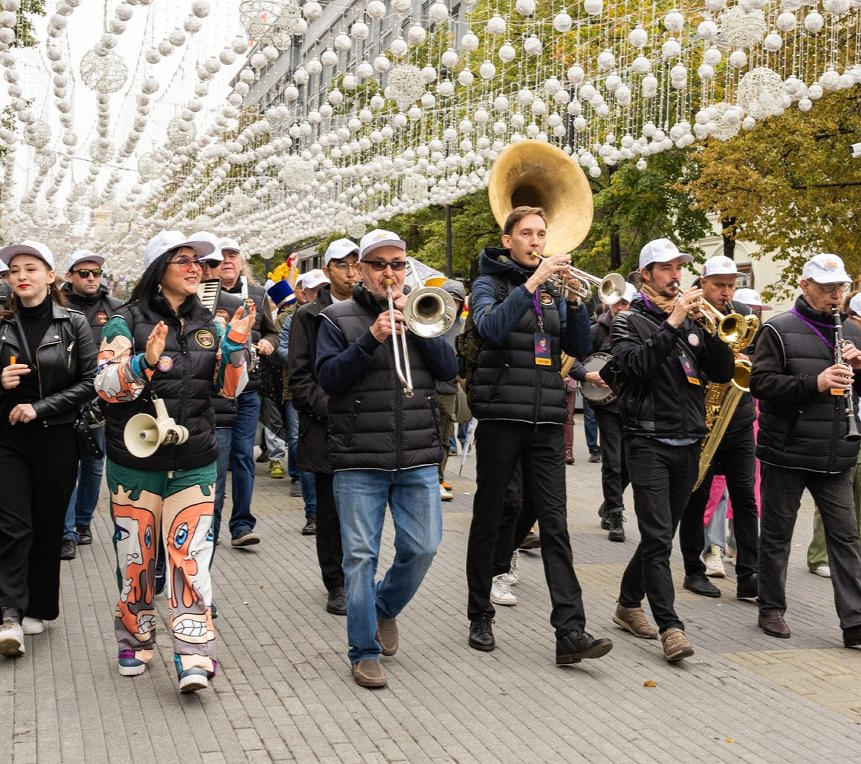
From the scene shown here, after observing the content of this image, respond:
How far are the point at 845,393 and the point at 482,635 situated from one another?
257cm

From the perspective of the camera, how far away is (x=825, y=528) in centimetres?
646

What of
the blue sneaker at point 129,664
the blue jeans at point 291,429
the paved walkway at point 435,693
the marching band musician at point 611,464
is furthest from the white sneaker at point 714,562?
the blue sneaker at point 129,664

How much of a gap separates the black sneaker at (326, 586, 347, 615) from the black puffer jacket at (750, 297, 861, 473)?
2665mm

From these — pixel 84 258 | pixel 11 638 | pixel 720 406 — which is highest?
pixel 84 258

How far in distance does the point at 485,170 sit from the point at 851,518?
12.4 m

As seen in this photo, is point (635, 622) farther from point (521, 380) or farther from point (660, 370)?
point (521, 380)

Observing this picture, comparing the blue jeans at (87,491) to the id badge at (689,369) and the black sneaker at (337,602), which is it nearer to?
the black sneaker at (337,602)

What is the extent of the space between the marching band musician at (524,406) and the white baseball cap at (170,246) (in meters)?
1.45

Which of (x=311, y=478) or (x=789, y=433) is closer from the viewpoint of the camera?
(x=789, y=433)

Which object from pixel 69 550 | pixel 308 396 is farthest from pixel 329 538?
pixel 69 550

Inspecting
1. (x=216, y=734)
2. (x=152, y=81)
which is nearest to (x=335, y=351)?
(x=216, y=734)

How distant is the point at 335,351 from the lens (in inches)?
211

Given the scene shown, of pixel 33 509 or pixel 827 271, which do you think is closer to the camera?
pixel 33 509

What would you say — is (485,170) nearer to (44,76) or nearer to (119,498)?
(44,76)
